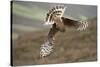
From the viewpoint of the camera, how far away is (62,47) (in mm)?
2414

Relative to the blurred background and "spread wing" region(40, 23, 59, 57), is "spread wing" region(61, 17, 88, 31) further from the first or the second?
"spread wing" region(40, 23, 59, 57)

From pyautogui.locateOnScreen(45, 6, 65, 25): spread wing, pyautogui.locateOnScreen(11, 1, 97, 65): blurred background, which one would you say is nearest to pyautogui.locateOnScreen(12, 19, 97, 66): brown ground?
pyautogui.locateOnScreen(11, 1, 97, 65): blurred background

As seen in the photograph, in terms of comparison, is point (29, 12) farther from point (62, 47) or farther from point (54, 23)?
point (62, 47)

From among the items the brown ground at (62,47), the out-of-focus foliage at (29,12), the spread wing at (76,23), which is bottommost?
the brown ground at (62,47)

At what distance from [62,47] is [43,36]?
26cm

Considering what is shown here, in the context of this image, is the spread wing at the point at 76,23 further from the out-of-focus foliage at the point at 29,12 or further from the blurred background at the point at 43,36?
the out-of-focus foliage at the point at 29,12

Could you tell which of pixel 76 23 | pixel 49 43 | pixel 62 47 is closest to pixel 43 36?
pixel 49 43

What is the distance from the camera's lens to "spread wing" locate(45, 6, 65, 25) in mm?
2366

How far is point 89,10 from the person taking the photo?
2553 mm

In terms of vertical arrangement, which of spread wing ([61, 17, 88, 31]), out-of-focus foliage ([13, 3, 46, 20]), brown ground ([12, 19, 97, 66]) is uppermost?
out-of-focus foliage ([13, 3, 46, 20])

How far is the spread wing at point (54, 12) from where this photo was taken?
2.37 m

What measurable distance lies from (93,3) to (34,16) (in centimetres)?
78

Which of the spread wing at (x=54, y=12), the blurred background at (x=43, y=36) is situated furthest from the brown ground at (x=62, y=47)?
the spread wing at (x=54, y=12)
